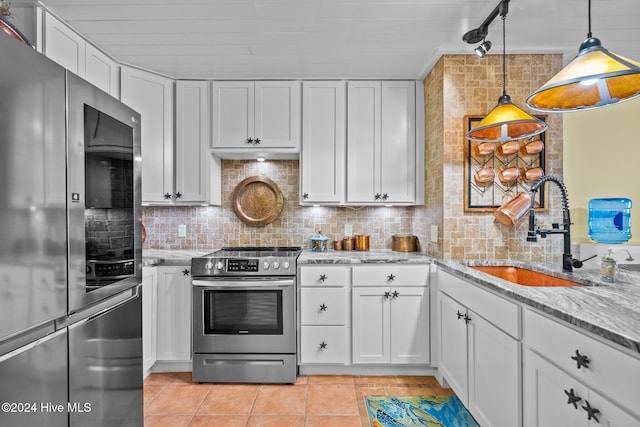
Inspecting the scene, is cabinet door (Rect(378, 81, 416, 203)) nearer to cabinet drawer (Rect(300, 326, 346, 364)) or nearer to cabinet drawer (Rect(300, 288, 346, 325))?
cabinet drawer (Rect(300, 288, 346, 325))

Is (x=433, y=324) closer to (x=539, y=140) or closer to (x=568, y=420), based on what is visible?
(x=568, y=420)

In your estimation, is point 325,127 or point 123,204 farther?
point 325,127

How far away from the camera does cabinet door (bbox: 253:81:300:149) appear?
2.88m

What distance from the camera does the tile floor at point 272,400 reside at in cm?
204

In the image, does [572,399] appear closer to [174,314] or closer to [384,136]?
[384,136]

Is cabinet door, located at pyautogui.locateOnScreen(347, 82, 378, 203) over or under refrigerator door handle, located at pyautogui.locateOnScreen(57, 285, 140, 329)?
over

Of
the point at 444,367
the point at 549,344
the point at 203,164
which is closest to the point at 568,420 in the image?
the point at 549,344

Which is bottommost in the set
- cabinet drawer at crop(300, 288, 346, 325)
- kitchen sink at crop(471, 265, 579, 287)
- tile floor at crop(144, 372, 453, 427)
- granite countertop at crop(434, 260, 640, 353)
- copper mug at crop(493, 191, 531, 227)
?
tile floor at crop(144, 372, 453, 427)

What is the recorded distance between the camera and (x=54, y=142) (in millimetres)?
1018

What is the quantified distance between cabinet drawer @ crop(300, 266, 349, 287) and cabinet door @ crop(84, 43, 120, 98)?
2000 mm

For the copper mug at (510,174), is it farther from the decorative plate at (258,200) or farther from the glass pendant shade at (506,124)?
the decorative plate at (258,200)

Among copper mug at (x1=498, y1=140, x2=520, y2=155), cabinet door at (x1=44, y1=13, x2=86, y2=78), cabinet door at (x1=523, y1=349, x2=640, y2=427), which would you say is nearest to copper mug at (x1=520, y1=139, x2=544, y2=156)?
copper mug at (x1=498, y1=140, x2=520, y2=155)

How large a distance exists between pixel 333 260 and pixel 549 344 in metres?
1.51

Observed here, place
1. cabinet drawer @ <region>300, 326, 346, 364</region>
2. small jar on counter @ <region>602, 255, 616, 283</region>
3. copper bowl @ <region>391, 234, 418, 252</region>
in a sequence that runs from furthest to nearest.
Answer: copper bowl @ <region>391, 234, 418, 252</region> < cabinet drawer @ <region>300, 326, 346, 364</region> < small jar on counter @ <region>602, 255, 616, 283</region>
